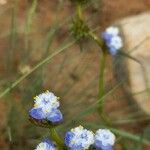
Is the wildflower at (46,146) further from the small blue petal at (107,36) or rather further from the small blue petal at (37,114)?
the small blue petal at (107,36)

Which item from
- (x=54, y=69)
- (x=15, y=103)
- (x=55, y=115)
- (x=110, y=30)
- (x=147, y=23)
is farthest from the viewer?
(x=147, y=23)

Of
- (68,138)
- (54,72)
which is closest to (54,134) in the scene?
(68,138)

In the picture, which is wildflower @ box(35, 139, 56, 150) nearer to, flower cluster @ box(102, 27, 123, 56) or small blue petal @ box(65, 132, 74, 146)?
small blue petal @ box(65, 132, 74, 146)

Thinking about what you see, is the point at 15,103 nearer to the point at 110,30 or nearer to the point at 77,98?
the point at 77,98

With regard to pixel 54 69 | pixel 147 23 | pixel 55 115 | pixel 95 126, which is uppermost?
pixel 147 23

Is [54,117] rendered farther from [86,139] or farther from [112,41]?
[112,41]

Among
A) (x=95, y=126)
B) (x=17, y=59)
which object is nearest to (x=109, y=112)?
(x=17, y=59)
